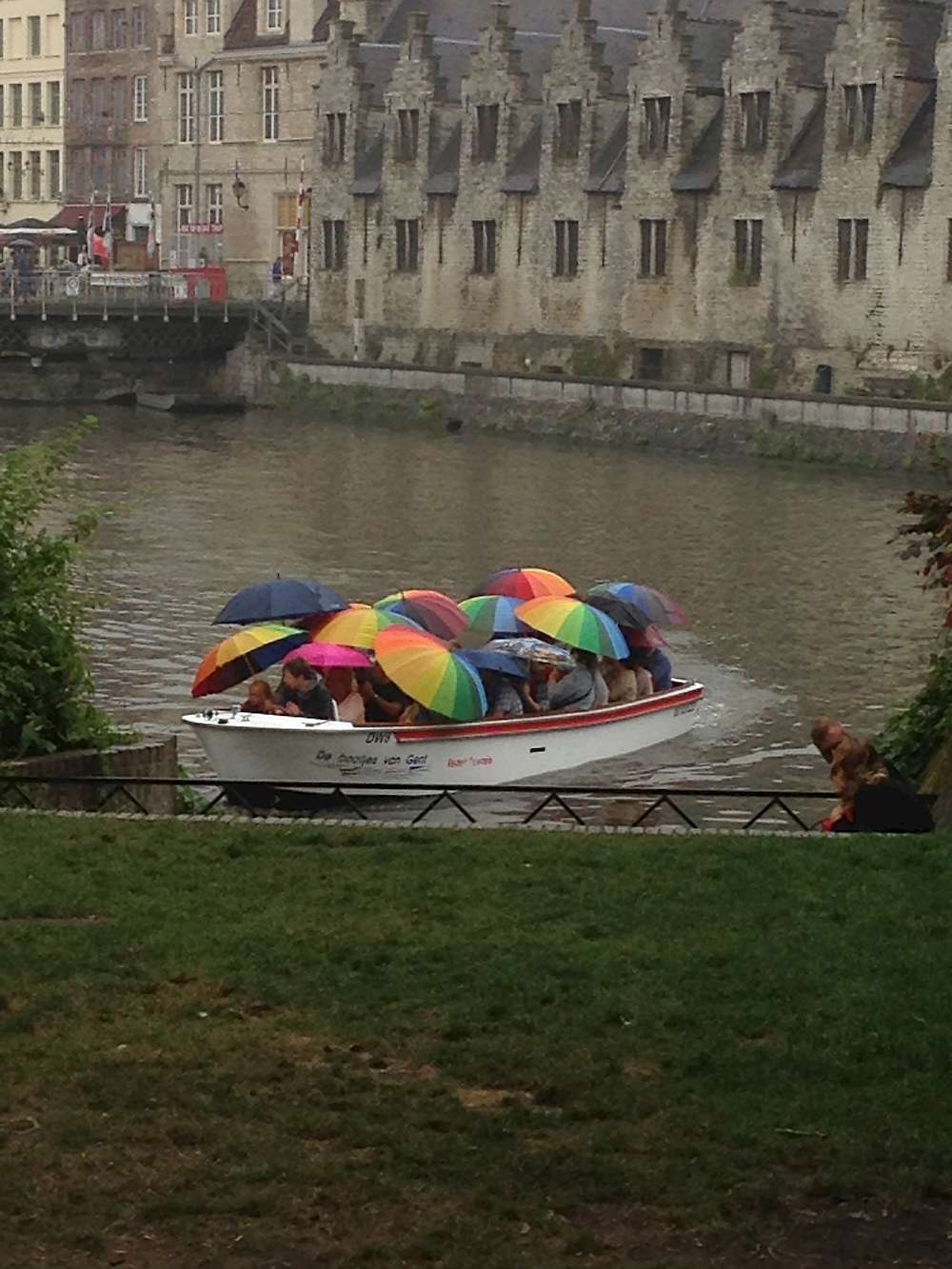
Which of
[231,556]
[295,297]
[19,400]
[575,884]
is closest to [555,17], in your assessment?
[295,297]

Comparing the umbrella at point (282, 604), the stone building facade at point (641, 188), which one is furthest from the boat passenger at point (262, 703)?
the stone building facade at point (641, 188)

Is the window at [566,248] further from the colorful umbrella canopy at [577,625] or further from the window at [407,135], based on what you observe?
the colorful umbrella canopy at [577,625]

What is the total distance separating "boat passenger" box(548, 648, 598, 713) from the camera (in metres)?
27.9

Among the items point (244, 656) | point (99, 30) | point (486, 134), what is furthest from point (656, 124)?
point (244, 656)

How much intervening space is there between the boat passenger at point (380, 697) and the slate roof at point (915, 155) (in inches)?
1806

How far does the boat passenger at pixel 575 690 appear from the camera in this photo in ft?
91.4

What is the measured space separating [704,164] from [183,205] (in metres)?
34.7

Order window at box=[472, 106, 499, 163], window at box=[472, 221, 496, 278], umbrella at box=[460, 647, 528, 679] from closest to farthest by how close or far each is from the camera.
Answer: umbrella at box=[460, 647, 528, 679]
window at box=[472, 221, 496, 278]
window at box=[472, 106, 499, 163]

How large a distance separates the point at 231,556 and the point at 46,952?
33.0 meters

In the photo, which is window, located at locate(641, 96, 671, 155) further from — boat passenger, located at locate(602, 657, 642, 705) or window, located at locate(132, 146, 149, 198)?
boat passenger, located at locate(602, 657, 642, 705)

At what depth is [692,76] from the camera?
253 feet

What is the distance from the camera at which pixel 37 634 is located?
19.1m

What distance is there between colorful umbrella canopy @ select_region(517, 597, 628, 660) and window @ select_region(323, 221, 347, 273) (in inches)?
2502

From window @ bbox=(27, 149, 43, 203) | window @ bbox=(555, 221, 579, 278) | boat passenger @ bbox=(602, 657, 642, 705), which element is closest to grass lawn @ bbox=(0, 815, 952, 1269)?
boat passenger @ bbox=(602, 657, 642, 705)
